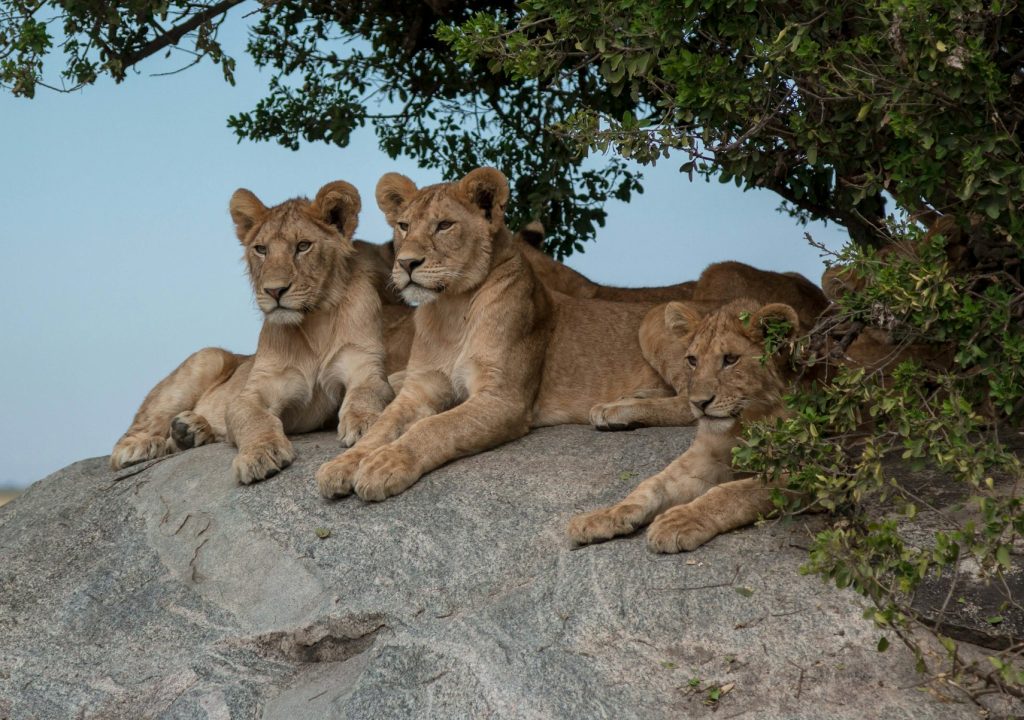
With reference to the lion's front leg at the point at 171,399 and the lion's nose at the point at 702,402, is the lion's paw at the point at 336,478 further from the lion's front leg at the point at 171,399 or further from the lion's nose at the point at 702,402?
the lion's front leg at the point at 171,399

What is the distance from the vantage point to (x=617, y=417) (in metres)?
7.03

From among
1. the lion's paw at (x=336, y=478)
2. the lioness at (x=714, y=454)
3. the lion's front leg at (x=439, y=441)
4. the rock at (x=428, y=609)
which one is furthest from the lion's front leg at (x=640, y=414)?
the lion's paw at (x=336, y=478)

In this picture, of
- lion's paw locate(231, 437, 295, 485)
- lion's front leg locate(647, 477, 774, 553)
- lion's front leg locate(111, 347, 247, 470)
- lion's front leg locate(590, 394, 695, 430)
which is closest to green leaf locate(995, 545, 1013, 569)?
lion's front leg locate(647, 477, 774, 553)

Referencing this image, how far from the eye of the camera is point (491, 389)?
6875mm

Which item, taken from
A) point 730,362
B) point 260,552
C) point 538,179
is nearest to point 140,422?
point 260,552

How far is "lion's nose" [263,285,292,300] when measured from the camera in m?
Result: 7.22

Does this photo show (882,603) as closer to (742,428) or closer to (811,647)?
(811,647)

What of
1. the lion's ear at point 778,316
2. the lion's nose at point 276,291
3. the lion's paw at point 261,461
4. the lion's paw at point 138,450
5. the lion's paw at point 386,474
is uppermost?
the lion's nose at point 276,291

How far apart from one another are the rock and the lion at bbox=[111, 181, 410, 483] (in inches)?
10.4

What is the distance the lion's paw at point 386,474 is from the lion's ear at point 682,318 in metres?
1.30

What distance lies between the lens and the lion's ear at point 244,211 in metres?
7.61

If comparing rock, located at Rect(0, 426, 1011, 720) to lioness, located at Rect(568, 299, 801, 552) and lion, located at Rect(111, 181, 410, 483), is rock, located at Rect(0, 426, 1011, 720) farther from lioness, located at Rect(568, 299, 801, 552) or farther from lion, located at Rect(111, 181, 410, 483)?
lion, located at Rect(111, 181, 410, 483)

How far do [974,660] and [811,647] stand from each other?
1.78 feet

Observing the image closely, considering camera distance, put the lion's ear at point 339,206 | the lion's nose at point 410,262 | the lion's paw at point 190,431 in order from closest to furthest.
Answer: the lion's nose at point 410,262
the lion's ear at point 339,206
the lion's paw at point 190,431
